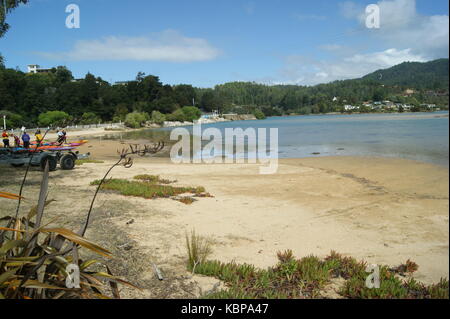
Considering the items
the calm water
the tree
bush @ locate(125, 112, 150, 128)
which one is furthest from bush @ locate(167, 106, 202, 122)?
the tree

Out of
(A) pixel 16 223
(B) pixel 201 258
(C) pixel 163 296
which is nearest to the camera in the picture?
(A) pixel 16 223

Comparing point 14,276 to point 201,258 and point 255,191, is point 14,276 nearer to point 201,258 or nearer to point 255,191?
point 201,258

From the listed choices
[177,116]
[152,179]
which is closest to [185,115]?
[177,116]

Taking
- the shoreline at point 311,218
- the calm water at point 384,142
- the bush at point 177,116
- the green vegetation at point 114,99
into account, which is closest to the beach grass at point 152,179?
the shoreline at point 311,218

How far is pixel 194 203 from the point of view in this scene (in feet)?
29.3

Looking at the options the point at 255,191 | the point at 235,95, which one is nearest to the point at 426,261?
the point at 255,191

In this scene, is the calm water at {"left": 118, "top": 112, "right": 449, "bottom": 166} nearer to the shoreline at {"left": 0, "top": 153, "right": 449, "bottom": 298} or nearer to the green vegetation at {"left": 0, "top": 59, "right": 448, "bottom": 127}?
the shoreline at {"left": 0, "top": 153, "right": 449, "bottom": 298}

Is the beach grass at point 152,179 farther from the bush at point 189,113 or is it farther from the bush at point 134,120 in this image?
the bush at point 189,113

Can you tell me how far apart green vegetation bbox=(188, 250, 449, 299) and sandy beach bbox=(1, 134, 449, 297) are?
0.76 ft

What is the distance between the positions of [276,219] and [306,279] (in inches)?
131

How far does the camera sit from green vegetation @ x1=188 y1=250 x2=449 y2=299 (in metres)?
3.82

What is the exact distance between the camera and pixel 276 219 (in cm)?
768

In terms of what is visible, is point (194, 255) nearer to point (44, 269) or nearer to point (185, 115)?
point (44, 269)
